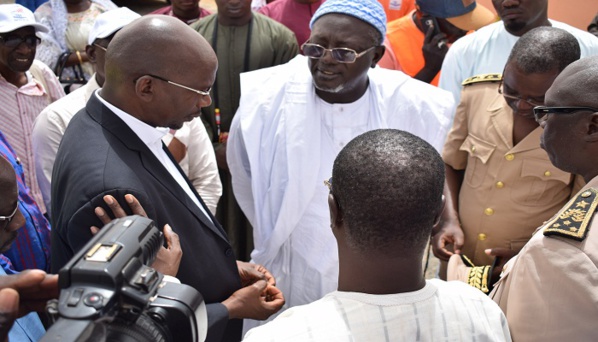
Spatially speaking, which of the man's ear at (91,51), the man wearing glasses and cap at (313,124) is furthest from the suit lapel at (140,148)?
the man's ear at (91,51)

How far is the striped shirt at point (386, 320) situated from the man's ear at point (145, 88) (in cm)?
101

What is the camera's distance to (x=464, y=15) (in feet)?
14.8

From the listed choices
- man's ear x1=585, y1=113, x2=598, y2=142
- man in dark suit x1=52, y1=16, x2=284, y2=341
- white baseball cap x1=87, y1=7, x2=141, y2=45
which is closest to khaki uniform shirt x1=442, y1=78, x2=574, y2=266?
man's ear x1=585, y1=113, x2=598, y2=142

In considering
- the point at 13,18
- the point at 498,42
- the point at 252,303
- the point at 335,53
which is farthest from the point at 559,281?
the point at 13,18

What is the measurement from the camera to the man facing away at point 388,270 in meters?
1.33

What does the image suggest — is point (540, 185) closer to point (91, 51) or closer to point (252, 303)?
point (252, 303)

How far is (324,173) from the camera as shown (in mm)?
3010

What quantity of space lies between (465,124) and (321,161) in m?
0.75

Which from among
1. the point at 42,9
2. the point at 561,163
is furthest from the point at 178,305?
the point at 42,9

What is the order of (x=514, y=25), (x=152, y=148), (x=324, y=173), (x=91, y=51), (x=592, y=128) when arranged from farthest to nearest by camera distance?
1. (x=514, y=25)
2. (x=91, y=51)
3. (x=324, y=173)
4. (x=152, y=148)
5. (x=592, y=128)

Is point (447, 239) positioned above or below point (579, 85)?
below

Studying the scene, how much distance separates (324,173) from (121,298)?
81.5 inches

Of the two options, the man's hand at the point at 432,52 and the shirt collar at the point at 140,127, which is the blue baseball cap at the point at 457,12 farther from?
the shirt collar at the point at 140,127

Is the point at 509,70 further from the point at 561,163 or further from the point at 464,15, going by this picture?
the point at 464,15
